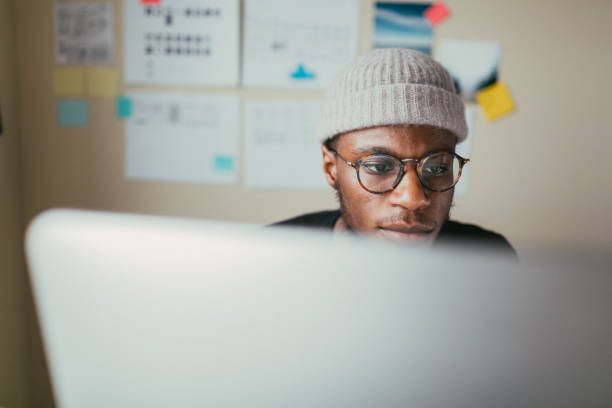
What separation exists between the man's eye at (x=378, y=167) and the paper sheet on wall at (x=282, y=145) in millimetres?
650

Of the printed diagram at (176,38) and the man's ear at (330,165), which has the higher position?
the printed diagram at (176,38)

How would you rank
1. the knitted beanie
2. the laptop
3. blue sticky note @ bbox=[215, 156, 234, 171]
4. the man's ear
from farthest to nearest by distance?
blue sticky note @ bbox=[215, 156, 234, 171]
the man's ear
the knitted beanie
the laptop

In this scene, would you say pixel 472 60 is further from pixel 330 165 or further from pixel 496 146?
pixel 330 165

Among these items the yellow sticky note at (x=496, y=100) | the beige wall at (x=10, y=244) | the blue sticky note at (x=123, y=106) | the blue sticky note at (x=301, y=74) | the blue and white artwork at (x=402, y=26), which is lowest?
the beige wall at (x=10, y=244)

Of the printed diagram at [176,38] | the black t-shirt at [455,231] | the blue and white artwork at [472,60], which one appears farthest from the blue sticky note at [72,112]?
the blue and white artwork at [472,60]

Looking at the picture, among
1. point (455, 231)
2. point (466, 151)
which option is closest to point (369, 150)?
point (455, 231)

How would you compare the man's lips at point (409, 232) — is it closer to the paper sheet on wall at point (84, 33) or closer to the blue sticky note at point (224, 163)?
the blue sticky note at point (224, 163)

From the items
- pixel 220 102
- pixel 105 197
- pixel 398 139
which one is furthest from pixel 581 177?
pixel 105 197

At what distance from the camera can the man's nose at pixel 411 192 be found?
700 millimetres

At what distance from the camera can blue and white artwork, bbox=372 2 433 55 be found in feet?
4.16

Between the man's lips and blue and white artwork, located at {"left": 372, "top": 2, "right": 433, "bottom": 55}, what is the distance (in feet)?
2.85

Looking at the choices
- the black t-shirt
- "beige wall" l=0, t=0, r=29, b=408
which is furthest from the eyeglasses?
"beige wall" l=0, t=0, r=29, b=408

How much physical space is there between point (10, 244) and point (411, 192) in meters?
1.53

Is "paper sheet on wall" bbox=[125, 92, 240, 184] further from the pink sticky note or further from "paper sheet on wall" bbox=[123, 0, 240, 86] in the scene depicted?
the pink sticky note
